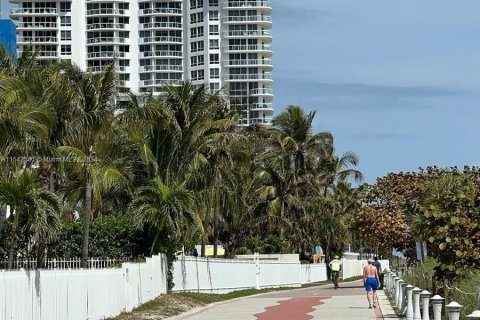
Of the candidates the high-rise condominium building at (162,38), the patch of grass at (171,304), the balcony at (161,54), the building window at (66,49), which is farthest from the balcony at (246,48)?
the patch of grass at (171,304)

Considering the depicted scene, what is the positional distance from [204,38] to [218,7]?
196 inches

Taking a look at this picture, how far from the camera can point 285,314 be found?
102ft

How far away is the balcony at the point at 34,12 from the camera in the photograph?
5920 inches

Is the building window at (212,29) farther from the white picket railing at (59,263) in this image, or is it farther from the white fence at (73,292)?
the white fence at (73,292)

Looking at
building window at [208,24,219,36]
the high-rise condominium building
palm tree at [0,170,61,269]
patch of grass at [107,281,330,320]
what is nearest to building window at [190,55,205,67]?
the high-rise condominium building

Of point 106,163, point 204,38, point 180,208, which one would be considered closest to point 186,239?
point 180,208

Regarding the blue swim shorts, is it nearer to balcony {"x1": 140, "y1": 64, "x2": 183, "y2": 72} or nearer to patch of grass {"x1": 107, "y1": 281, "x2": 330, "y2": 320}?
patch of grass {"x1": 107, "y1": 281, "x2": 330, "y2": 320}

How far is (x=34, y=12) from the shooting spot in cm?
15138

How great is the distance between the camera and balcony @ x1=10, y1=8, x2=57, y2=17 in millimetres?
150375

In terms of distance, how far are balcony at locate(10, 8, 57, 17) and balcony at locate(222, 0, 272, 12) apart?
24715 millimetres

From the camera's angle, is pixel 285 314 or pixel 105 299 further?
pixel 285 314

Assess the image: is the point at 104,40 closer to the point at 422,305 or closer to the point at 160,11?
the point at 160,11

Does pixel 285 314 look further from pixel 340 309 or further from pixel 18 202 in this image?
pixel 18 202

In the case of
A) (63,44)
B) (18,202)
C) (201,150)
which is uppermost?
(63,44)
